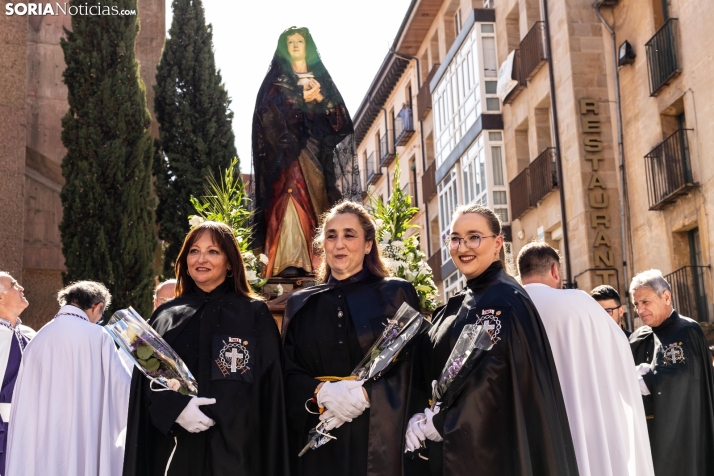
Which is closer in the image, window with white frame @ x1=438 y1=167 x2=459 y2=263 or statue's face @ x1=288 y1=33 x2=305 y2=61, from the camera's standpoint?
statue's face @ x1=288 y1=33 x2=305 y2=61

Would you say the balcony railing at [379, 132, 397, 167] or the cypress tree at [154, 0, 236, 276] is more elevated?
the balcony railing at [379, 132, 397, 167]

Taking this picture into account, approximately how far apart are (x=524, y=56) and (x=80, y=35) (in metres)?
11.3

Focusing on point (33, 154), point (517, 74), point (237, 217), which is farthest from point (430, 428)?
point (517, 74)

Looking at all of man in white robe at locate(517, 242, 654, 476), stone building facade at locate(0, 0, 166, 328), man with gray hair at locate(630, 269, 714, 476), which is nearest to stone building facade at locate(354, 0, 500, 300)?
stone building facade at locate(0, 0, 166, 328)

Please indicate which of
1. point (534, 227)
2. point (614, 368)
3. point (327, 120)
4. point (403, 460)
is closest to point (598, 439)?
point (614, 368)

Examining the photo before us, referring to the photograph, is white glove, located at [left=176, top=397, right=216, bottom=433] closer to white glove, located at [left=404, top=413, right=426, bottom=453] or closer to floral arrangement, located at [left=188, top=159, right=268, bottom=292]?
white glove, located at [left=404, top=413, right=426, bottom=453]

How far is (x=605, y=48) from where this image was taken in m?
22.1

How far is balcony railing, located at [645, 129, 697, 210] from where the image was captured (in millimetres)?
18359

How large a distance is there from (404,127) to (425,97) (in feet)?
9.15

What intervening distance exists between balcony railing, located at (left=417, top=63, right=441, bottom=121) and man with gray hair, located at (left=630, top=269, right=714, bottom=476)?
82.1ft

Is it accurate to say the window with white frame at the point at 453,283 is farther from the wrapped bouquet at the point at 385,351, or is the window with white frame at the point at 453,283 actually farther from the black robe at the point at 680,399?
the wrapped bouquet at the point at 385,351

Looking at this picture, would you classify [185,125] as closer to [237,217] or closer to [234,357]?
[237,217]

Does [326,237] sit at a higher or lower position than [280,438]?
higher

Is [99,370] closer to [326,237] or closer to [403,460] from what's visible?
[326,237]
